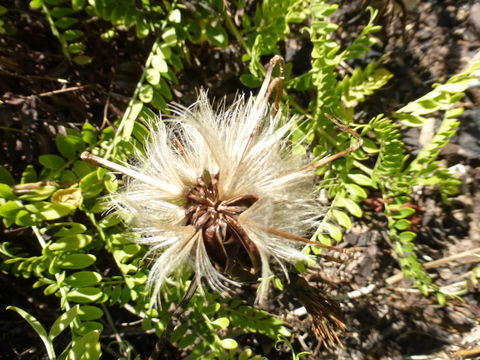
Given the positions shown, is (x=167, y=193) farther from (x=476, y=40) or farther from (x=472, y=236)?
(x=476, y=40)

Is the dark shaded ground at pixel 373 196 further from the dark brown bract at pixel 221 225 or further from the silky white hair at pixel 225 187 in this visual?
the dark brown bract at pixel 221 225

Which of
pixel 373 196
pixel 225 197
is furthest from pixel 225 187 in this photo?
pixel 373 196

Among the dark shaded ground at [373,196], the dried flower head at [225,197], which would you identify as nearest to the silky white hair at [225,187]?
the dried flower head at [225,197]

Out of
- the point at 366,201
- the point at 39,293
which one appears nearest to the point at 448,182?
the point at 366,201

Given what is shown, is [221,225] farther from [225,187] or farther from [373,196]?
[373,196]

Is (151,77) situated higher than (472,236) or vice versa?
(151,77)
